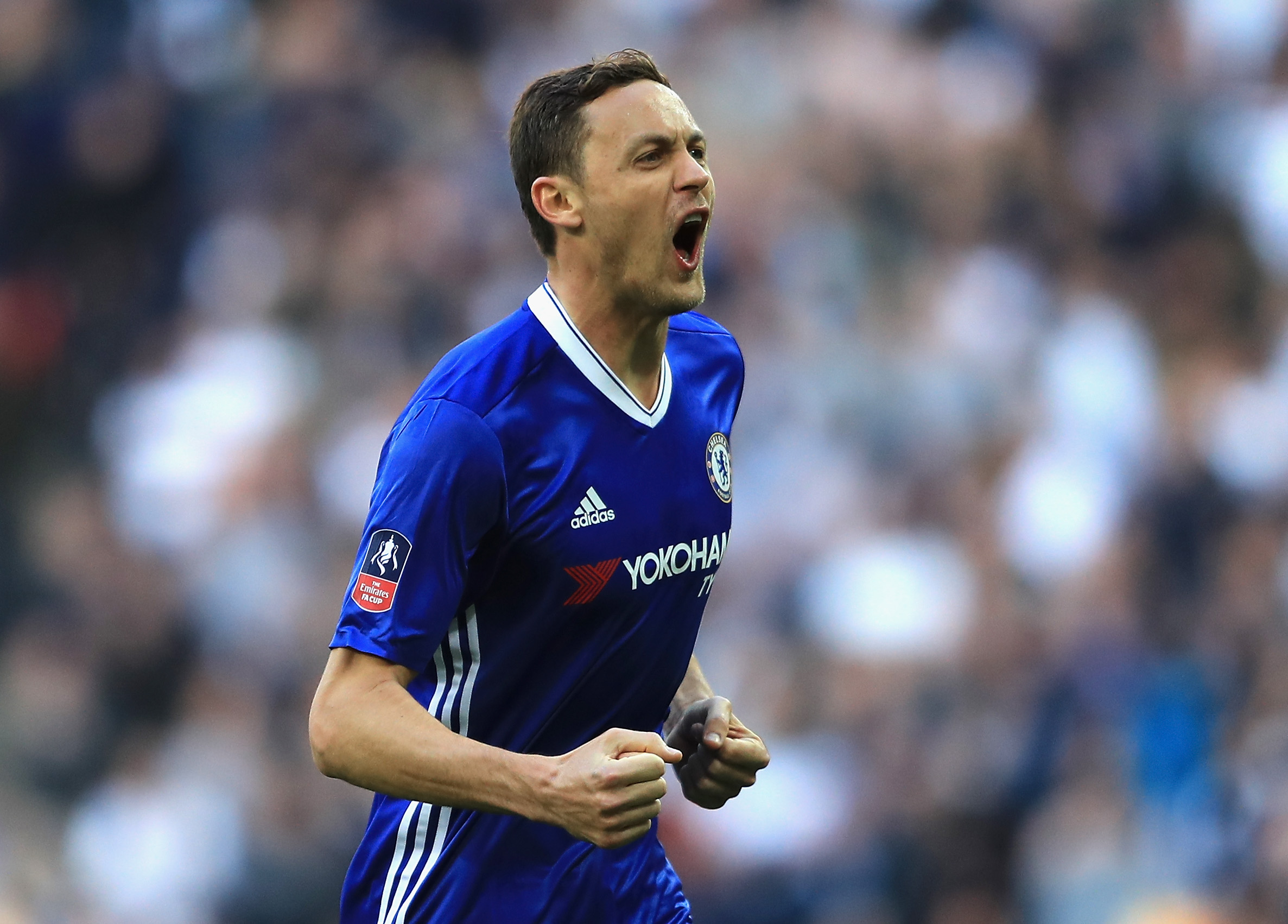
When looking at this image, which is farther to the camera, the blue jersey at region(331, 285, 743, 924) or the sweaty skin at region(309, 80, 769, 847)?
the blue jersey at region(331, 285, 743, 924)

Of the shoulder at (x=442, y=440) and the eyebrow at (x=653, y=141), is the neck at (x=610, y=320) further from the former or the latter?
the shoulder at (x=442, y=440)

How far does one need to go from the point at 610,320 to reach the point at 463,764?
1080mm

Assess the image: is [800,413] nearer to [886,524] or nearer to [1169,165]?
[886,524]

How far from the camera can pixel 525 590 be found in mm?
3656

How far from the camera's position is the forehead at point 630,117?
149 inches

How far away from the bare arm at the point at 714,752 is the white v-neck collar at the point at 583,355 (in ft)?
2.19

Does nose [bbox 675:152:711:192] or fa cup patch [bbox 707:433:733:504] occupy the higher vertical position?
nose [bbox 675:152:711:192]

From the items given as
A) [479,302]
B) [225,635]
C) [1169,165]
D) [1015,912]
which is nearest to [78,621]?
[225,635]

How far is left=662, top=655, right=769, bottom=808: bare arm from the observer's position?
390 cm

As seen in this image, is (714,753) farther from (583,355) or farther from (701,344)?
(701,344)

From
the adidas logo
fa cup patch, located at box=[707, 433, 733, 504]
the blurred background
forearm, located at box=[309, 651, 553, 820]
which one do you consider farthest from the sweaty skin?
the blurred background


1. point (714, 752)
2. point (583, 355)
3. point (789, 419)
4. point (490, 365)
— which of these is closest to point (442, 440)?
point (490, 365)

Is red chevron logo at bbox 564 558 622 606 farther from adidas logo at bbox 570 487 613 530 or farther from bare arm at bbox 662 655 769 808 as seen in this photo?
bare arm at bbox 662 655 769 808

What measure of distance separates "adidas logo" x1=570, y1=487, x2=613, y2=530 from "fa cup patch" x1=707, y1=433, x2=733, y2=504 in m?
0.38
